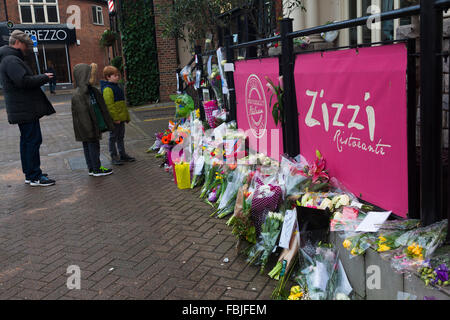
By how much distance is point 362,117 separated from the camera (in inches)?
112

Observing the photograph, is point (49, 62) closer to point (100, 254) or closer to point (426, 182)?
point (100, 254)

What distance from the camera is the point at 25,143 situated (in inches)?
239

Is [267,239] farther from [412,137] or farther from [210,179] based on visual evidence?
[210,179]

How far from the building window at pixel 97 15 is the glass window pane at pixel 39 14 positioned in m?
4.16

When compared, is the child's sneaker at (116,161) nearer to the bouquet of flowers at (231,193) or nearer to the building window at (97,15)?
the bouquet of flowers at (231,193)

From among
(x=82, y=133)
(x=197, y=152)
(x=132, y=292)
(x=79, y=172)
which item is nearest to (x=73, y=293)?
(x=132, y=292)

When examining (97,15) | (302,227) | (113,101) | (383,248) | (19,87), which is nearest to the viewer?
(383,248)

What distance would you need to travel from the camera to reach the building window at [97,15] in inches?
1340

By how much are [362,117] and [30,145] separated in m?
4.89

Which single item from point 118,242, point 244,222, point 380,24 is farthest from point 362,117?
point 380,24

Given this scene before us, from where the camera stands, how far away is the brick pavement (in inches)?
124

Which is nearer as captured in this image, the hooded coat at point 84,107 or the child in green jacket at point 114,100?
the hooded coat at point 84,107

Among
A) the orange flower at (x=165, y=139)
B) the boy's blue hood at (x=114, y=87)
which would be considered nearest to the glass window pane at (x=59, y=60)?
the boy's blue hood at (x=114, y=87)

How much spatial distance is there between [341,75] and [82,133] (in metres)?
4.44
